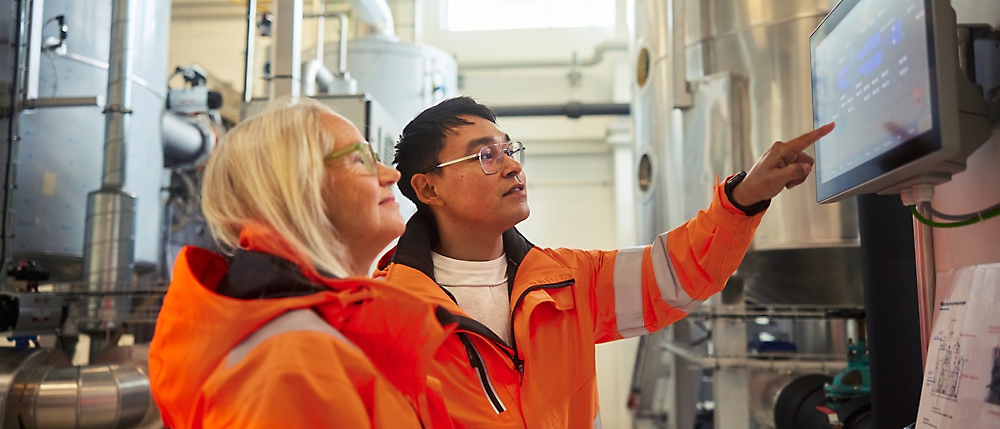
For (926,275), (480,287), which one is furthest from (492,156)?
(926,275)

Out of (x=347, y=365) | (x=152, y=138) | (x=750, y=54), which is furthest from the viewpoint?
(x=152, y=138)

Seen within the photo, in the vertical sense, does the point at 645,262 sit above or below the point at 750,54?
below

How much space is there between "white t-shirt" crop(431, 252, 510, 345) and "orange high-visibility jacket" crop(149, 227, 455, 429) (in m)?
0.59

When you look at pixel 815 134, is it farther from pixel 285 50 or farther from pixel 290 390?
pixel 285 50

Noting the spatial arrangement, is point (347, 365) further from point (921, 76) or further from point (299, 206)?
point (921, 76)

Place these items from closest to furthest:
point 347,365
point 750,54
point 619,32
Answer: point 347,365
point 750,54
point 619,32

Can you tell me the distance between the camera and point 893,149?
3.26ft

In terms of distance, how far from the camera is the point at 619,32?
6246 millimetres

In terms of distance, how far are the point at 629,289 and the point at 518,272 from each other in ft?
0.81

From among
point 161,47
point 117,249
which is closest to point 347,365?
point 117,249

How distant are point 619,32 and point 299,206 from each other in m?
5.71

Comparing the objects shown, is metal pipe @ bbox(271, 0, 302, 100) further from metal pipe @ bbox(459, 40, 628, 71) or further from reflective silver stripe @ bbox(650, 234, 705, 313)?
metal pipe @ bbox(459, 40, 628, 71)

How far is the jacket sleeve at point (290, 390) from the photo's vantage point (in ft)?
2.37

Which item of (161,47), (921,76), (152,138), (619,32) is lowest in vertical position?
(921,76)
